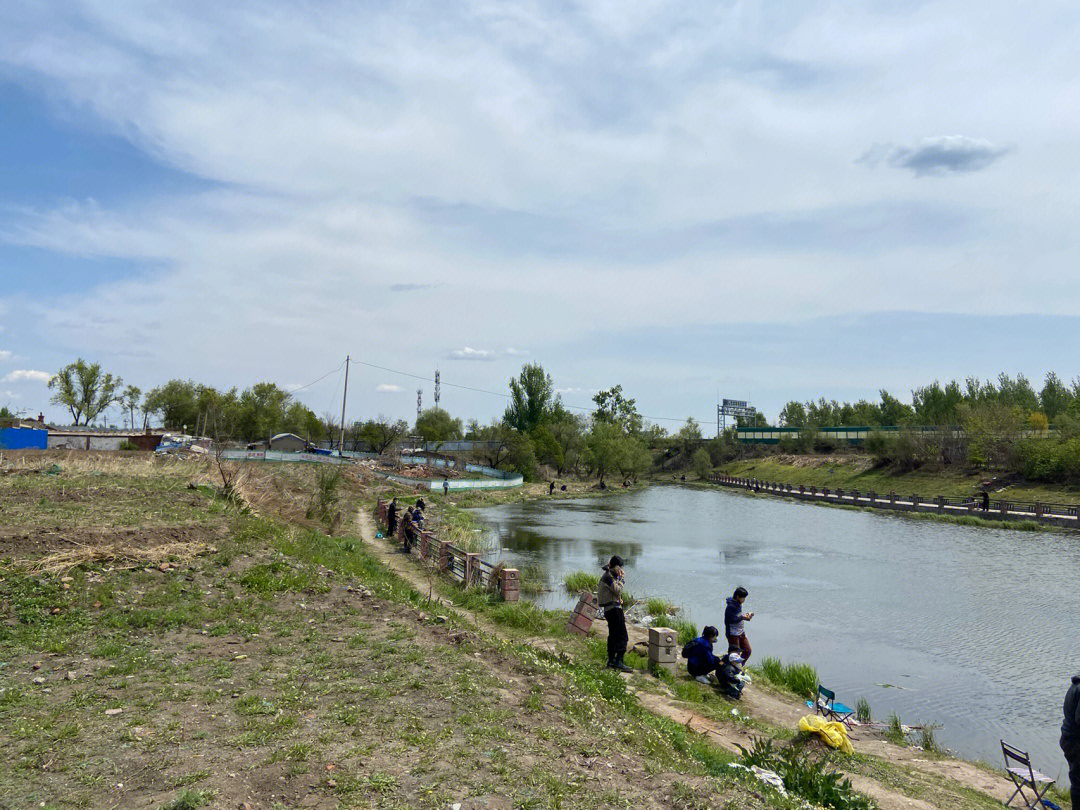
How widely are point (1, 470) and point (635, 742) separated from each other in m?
29.2

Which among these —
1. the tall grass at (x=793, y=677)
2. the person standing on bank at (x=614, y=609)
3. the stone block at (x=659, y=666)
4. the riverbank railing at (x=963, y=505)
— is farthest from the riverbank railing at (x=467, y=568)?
the riverbank railing at (x=963, y=505)

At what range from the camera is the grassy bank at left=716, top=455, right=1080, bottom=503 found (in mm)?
57878

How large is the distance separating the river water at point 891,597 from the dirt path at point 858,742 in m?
1.45

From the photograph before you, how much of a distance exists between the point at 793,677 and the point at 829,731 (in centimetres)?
432

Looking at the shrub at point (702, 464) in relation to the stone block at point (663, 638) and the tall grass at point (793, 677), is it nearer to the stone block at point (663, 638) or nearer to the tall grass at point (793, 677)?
the tall grass at point (793, 677)

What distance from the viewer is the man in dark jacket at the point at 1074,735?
26.9 feet

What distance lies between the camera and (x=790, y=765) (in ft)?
26.8

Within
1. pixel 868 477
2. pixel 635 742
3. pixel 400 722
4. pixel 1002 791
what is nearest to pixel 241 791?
pixel 400 722

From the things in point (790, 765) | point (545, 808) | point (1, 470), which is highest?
point (1, 470)

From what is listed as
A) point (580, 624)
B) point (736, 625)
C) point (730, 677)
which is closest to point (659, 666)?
point (730, 677)

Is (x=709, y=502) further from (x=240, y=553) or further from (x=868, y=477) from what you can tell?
(x=240, y=553)

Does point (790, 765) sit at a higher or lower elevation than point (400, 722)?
lower

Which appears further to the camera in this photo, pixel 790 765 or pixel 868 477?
pixel 868 477

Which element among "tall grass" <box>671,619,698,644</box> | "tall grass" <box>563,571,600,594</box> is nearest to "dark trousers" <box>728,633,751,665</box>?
"tall grass" <box>671,619,698,644</box>
